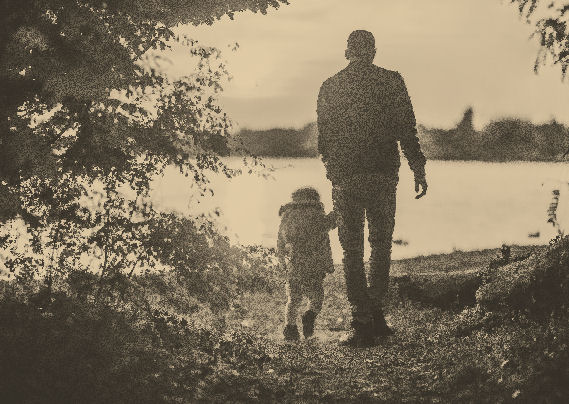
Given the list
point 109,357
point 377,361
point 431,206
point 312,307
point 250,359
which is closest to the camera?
point 109,357

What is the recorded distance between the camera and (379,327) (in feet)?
28.7

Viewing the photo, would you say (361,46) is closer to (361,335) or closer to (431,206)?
(361,335)

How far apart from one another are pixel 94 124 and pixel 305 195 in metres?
3.23

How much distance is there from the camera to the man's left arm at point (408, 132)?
8414 millimetres

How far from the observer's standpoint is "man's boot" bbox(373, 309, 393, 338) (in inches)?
343

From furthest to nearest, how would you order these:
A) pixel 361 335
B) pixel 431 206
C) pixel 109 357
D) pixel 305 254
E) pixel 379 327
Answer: pixel 431 206
pixel 305 254
pixel 379 327
pixel 361 335
pixel 109 357

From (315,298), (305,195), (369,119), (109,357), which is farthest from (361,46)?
(109,357)

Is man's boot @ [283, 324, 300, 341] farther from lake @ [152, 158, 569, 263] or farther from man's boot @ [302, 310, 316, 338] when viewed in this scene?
lake @ [152, 158, 569, 263]

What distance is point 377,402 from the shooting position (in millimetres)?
6160

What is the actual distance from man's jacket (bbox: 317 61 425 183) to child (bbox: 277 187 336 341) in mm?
1466

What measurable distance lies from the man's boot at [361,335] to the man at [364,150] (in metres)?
0.01

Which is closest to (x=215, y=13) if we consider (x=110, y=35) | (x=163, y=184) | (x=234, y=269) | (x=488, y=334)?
(x=110, y=35)

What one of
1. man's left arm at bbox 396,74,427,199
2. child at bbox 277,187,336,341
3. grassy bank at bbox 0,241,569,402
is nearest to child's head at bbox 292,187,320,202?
child at bbox 277,187,336,341

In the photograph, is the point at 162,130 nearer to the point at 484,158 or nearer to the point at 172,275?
the point at 172,275
